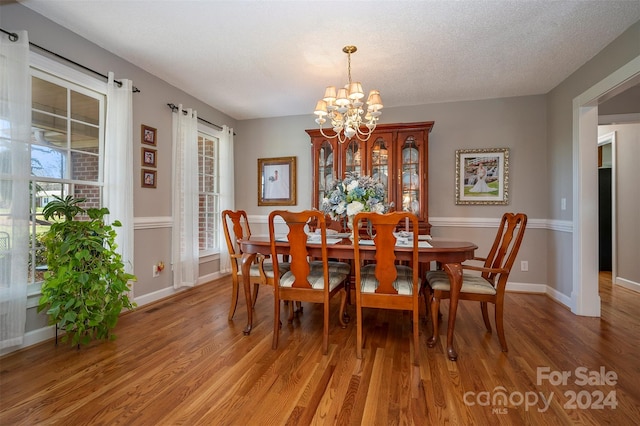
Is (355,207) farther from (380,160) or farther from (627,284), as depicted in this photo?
(627,284)

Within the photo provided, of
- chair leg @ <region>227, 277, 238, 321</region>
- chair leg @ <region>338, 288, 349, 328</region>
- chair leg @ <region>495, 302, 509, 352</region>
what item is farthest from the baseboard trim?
chair leg @ <region>227, 277, 238, 321</region>

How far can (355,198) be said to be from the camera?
2.39 m

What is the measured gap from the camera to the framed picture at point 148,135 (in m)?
3.14

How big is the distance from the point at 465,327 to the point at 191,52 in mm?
3478

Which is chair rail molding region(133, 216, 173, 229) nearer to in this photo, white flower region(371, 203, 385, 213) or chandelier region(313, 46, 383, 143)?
chandelier region(313, 46, 383, 143)

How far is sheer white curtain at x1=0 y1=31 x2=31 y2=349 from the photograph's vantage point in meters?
1.98

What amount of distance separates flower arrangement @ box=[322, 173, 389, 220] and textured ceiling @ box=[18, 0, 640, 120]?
1.21 metres

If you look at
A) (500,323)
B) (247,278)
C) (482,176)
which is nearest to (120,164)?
(247,278)

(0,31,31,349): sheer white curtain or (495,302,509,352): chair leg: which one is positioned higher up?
(0,31,31,349): sheer white curtain

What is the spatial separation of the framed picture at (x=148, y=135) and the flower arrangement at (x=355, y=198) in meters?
2.13

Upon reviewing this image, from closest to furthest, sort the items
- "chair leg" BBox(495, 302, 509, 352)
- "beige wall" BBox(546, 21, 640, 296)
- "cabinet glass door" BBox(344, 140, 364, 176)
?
"chair leg" BBox(495, 302, 509, 352), "beige wall" BBox(546, 21, 640, 296), "cabinet glass door" BBox(344, 140, 364, 176)

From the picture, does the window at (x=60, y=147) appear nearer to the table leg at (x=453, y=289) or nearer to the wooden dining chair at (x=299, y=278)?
the wooden dining chair at (x=299, y=278)

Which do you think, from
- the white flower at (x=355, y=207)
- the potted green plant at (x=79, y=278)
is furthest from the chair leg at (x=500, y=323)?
the potted green plant at (x=79, y=278)

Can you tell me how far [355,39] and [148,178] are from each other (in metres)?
2.51
